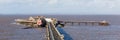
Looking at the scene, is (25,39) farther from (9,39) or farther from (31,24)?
(31,24)

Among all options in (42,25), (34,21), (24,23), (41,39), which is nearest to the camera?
(41,39)

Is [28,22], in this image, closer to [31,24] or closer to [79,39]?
[31,24]

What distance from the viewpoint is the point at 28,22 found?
11981 cm

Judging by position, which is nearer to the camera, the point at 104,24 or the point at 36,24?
the point at 36,24

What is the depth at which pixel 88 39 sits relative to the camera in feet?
234

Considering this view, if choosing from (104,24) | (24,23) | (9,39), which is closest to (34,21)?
(24,23)

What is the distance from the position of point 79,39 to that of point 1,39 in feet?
51.0

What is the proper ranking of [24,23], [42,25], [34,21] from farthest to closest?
[24,23], [34,21], [42,25]

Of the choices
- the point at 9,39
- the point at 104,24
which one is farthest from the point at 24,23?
the point at 9,39

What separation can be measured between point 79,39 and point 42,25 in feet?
116

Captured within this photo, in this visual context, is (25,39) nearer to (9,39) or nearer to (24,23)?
(9,39)

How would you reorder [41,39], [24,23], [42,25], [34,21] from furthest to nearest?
[24,23]
[34,21]
[42,25]
[41,39]

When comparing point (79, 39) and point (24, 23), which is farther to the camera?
point (24, 23)

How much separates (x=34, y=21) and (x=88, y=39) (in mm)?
45545
